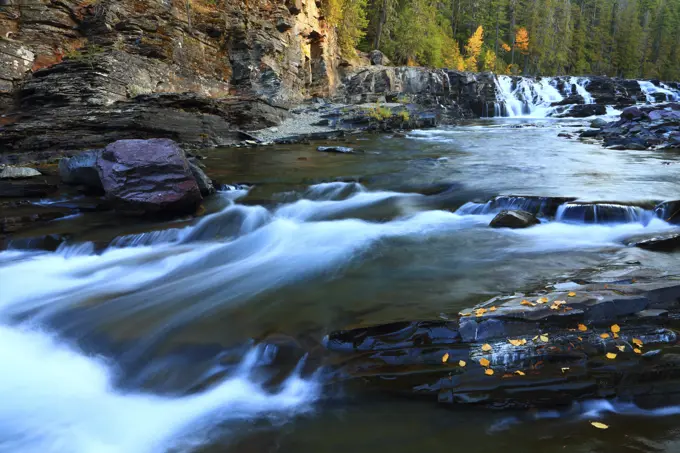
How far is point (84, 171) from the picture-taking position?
24.4 feet

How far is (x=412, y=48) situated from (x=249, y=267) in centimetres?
3446

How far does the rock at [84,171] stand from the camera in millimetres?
7344

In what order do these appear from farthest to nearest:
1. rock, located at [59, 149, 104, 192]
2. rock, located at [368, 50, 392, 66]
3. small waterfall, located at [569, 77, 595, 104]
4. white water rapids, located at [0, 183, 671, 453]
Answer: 1. rock, located at [368, 50, 392, 66]
2. small waterfall, located at [569, 77, 595, 104]
3. rock, located at [59, 149, 104, 192]
4. white water rapids, located at [0, 183, 671, 453]

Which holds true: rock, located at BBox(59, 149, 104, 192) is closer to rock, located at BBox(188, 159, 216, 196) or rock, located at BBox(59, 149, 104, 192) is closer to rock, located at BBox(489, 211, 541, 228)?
rock, located at BBox(188, 159, 216, 196)

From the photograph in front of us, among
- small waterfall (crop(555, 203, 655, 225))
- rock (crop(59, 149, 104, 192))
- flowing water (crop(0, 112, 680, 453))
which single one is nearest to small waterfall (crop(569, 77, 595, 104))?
flowing water (crop(0, 112, 680, 453))

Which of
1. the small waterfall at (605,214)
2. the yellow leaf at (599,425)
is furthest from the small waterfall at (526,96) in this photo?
the yellow leaf at (599,425)

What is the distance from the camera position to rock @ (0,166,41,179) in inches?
313

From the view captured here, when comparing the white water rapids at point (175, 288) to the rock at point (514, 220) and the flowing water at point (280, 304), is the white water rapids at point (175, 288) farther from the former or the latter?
the rock at point (514, 220)

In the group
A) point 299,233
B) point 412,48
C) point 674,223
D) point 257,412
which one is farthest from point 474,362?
point 412,48

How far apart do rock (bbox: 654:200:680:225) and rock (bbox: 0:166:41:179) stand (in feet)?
36.1

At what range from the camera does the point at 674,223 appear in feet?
18.6

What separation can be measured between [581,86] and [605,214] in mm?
30925

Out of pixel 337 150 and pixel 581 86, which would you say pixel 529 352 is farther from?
pixel 581 86

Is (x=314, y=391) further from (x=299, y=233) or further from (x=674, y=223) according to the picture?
(x=674, y=223)
